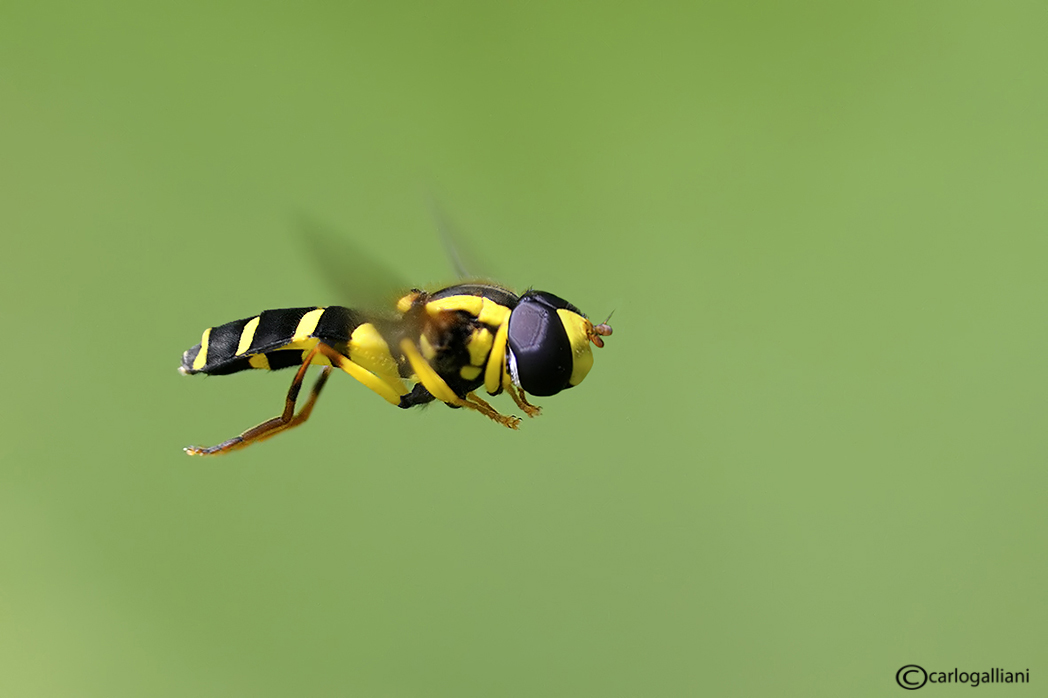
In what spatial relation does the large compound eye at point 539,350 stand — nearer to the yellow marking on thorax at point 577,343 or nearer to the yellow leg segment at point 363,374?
the yellow marking on thorax at point 577,343

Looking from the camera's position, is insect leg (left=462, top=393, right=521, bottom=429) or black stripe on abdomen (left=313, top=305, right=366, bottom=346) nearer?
insect leg (left=462, top=393, right=521, bottom=429)

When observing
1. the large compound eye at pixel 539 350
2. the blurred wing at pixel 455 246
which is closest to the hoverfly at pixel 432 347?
the large compound eye at pixel 539 350

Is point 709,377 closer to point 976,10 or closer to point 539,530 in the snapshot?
point 539,530

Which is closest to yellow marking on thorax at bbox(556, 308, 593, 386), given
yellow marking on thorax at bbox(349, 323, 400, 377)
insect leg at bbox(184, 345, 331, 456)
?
yellow marking on thorax at bbox(349, 323, 400, 377)

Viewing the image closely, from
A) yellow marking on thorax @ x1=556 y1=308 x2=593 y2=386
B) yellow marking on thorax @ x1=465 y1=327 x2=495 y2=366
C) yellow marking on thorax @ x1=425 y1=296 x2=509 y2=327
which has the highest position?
yellow marking on thorax @ x1=425 y1=296 x2=509 y2=327

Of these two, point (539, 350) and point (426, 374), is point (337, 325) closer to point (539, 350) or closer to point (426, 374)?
point (426, 374)

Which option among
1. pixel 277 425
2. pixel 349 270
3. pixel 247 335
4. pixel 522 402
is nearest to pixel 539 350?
pixel 522 402

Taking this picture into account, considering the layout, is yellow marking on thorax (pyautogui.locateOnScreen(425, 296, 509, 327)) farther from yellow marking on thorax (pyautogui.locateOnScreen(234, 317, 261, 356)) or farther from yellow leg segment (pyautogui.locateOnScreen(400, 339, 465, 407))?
yellow marking on thorax (pyautogui.locateOnScreen(234, 317, 261, 356))

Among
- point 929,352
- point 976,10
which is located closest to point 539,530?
point 929,352
